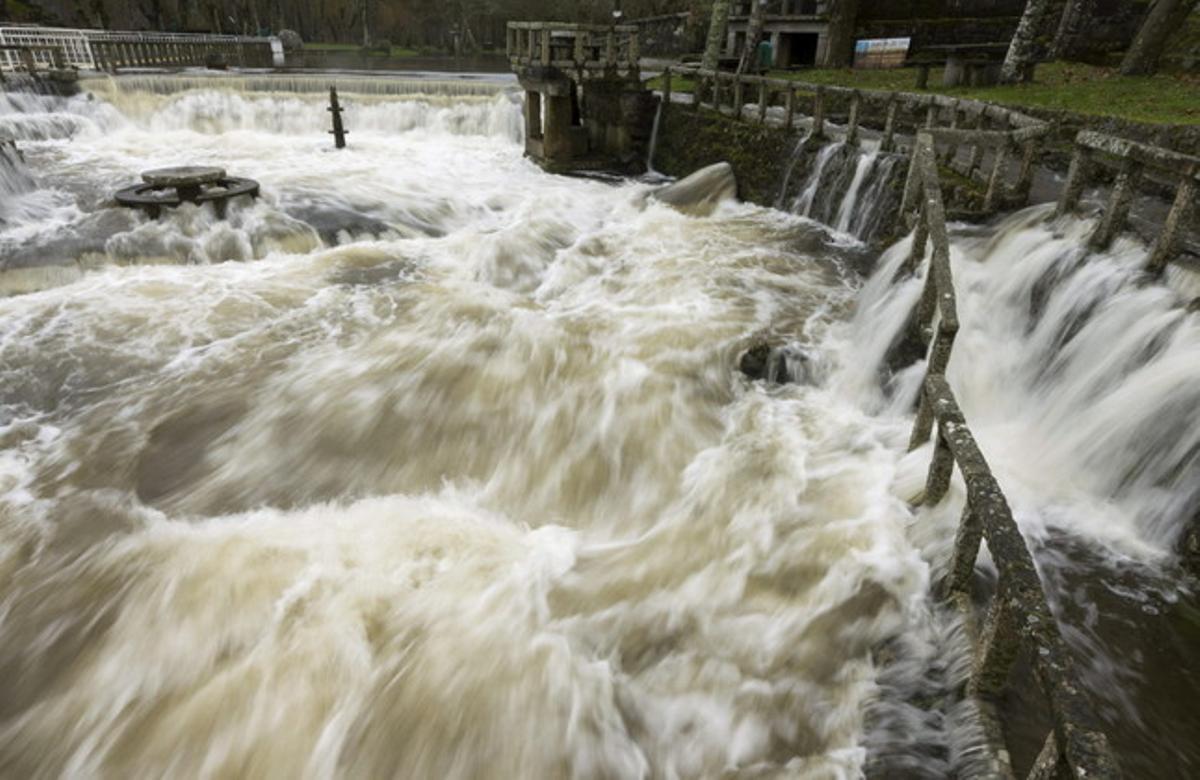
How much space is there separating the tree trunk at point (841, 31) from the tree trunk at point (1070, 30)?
5.77 m

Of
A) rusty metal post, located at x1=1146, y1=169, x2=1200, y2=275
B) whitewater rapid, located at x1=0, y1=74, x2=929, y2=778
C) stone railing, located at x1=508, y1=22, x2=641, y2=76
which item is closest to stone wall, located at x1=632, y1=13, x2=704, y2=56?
stone railing, located at x1=508, y1=22, x2=641, y2=76

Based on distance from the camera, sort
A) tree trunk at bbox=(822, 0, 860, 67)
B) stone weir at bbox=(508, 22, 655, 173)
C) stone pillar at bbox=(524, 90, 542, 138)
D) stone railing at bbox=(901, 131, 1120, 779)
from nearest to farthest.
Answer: stone railing at bbox=(901, 131, 1120, 779) < stone weir at bbox=(508, 22, 655, 173) < stone pillar at bbox=(524, 90, 542, 138) < tree trunk at bbox=(822, 0, 860, 67)

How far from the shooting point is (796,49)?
88.0 ft

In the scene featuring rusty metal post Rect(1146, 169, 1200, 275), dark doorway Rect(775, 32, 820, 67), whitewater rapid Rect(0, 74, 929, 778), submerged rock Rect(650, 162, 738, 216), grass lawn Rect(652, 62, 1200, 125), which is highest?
dark doorway Rect(775, 32, 820, 67)

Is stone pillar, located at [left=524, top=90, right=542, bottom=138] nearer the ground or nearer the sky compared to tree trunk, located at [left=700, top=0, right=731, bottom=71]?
nearer the ground

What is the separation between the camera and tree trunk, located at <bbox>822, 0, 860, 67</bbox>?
21406 mm

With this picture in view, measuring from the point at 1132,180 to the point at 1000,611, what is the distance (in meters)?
5.26

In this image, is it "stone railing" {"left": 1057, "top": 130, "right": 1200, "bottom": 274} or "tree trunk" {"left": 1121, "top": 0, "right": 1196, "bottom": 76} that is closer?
"stone railing" {"left": 1057, "top": 130, "right": 1200, "bottom": 274}

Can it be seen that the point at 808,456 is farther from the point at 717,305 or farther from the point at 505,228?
the point at 505,228

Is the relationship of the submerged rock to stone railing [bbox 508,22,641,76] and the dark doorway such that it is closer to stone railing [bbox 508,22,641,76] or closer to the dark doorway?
stone railing [bbox 508,22,641,76]

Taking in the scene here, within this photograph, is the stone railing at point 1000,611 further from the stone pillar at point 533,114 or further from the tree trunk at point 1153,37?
the tree trunk at point 1153,37

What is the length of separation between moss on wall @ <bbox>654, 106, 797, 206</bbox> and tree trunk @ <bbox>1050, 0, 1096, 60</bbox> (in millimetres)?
12333

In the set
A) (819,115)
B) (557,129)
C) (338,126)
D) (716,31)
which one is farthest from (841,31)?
(338,126)

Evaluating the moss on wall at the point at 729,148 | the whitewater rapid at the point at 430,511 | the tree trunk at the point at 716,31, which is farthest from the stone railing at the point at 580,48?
the whitewater rapid at the point at 430,511
